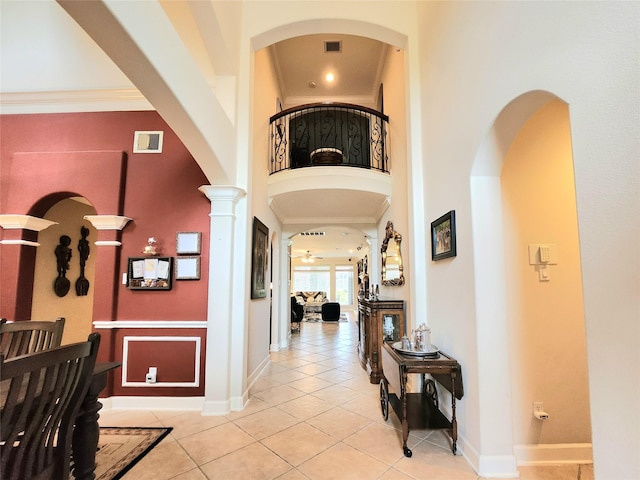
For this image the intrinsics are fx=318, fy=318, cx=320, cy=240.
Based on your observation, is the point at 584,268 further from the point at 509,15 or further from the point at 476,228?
the point at 509,15

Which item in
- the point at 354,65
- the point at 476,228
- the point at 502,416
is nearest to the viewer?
the point at 502,416

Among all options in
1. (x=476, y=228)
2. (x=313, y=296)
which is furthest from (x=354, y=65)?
(x=313, y=296)

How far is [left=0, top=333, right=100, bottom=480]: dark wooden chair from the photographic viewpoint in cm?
117

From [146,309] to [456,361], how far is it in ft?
9.98

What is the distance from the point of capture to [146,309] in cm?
338

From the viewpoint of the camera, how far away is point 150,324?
3344mm

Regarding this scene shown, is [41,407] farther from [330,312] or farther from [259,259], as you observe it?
[330,312]

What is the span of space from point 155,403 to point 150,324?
80cm

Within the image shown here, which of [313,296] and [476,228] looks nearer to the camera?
[476,228]

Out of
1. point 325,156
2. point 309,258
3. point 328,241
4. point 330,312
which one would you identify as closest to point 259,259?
point 325,156

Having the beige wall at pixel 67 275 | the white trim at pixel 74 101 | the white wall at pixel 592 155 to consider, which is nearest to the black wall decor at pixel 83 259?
the beige wall at pixel 67 275

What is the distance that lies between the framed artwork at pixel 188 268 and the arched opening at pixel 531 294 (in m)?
2.68

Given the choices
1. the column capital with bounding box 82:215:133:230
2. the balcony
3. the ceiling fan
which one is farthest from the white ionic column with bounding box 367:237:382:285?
the ceiling fan

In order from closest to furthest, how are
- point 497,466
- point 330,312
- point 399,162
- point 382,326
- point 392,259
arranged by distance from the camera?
point 497,466 → point 382,326 → point 399,162 → point 392,259 → point 330,312
